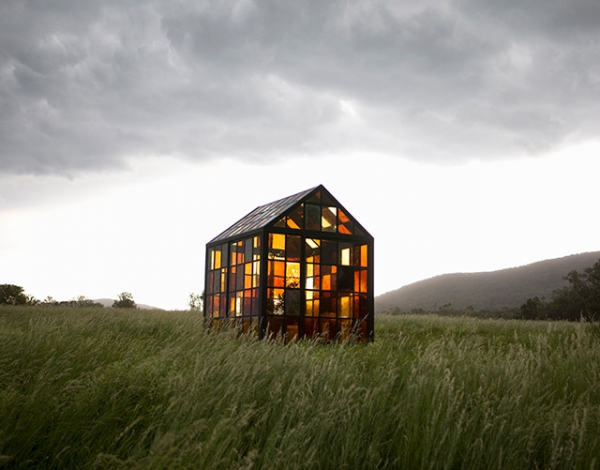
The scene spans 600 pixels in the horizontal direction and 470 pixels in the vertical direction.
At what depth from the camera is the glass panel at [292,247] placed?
1147cm

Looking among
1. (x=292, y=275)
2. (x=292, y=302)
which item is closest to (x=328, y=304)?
(x=292, y=302)

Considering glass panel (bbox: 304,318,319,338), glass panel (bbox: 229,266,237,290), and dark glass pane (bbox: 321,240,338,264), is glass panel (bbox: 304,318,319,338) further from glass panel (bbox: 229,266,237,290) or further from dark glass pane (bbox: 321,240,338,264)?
glass panel (bbox: 229,266,237,290)

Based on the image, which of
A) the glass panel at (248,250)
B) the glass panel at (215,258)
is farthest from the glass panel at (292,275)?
the glass panel at (215,258)

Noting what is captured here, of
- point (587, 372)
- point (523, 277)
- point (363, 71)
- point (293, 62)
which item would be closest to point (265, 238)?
point (293, 62)

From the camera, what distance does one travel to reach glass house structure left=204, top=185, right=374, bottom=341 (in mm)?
11227

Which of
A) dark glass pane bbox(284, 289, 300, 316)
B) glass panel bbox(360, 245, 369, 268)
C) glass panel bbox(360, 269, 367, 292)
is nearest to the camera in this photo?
dark glass pane bbox(284, 289, 300, 316)

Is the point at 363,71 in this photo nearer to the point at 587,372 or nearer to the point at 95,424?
the point at 587,372

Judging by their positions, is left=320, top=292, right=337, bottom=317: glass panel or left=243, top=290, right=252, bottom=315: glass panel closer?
left=243, top=290, right=252, bottom=315: glass panel

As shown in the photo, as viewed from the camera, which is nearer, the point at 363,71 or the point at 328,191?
the point at 328,191

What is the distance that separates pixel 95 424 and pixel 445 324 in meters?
14.2

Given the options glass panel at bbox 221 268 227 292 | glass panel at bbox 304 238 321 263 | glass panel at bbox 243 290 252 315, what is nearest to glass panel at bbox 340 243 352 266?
glass panel at bbox 304 238 321 263

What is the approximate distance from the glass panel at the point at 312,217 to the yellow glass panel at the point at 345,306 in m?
1.66

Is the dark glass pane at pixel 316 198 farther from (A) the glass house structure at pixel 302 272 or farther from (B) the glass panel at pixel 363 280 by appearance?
(B) the glass panel at pixel 363 280

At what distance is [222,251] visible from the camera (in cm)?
1303
